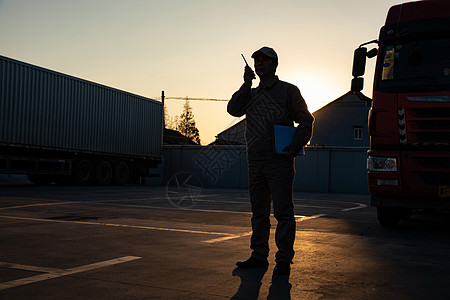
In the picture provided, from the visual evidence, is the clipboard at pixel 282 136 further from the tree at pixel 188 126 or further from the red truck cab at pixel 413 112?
the tree at pixel 188 126

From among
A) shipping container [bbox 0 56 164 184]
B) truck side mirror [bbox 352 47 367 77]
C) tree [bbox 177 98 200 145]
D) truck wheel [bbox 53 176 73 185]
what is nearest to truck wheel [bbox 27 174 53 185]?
shipping container [bbox 0 56 164 184]

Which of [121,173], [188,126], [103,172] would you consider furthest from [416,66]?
[188,126]

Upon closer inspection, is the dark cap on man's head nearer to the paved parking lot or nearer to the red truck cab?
the paved parking lot

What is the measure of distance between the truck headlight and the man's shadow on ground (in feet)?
12.1

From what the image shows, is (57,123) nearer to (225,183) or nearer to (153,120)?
(153,120)

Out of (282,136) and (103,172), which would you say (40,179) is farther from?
(282,136)

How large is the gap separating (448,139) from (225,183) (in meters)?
22.4

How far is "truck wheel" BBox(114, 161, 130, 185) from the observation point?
25.1 metres

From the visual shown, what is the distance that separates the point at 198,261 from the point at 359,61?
4759 mm

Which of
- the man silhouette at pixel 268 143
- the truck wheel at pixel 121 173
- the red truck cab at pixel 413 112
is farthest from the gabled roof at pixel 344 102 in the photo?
the man silhouette at pixel 268 143

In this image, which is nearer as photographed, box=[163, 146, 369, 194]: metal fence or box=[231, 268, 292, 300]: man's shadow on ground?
box=[231, 268, 292, 300]: man's shadow on ground

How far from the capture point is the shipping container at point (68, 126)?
18.9 metres

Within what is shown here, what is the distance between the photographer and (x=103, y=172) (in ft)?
79.8

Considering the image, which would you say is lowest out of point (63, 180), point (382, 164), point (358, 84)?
point (63, 180)
